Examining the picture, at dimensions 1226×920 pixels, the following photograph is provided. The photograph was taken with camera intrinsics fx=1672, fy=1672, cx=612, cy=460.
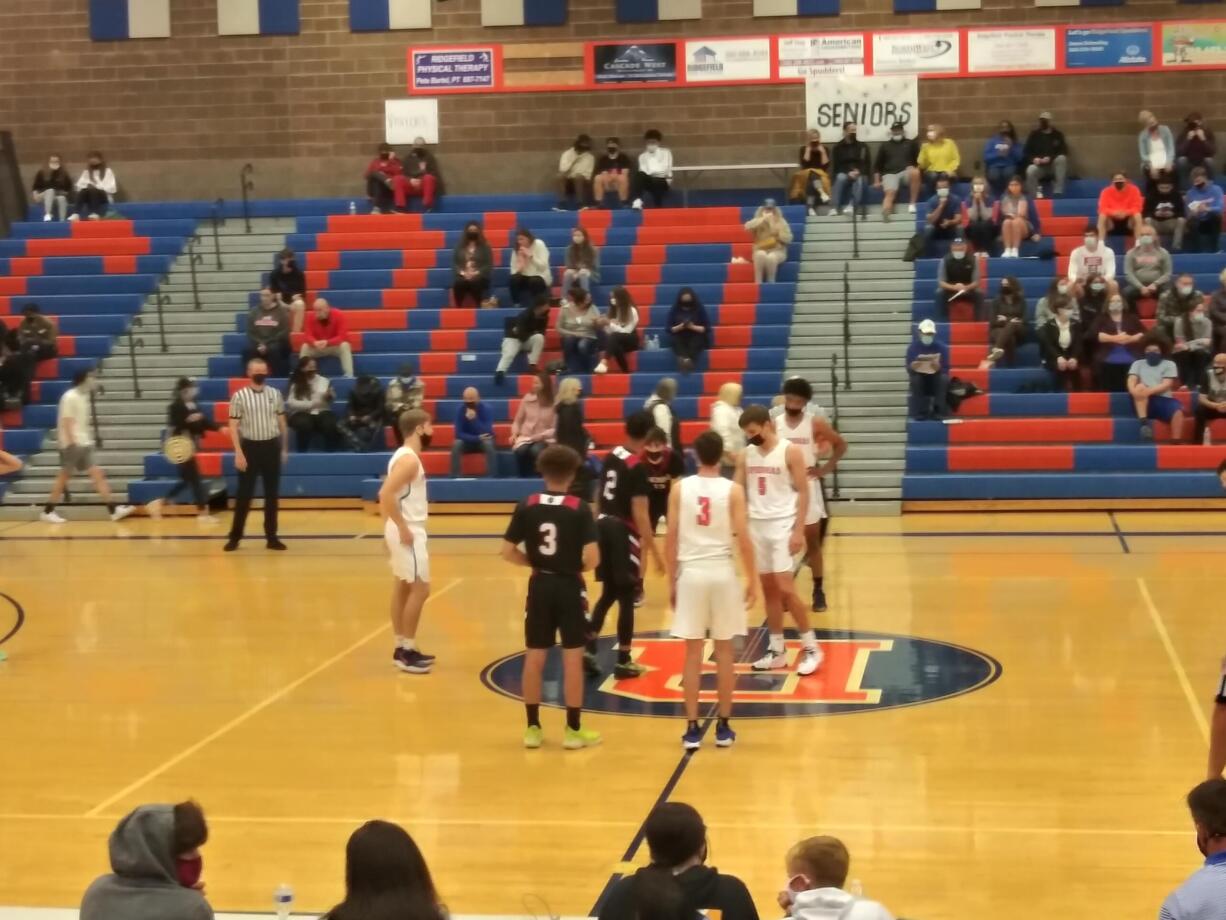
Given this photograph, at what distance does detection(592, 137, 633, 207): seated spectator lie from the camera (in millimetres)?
25750

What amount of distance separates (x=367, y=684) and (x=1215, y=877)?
751cm

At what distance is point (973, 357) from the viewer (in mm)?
21688

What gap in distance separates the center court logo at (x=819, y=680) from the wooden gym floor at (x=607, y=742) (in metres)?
0.04

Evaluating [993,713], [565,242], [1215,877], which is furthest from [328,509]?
[1215,877]

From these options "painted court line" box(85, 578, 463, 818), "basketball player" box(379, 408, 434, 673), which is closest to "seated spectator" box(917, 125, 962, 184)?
"painted court line" box(85, 578, 463, 818)

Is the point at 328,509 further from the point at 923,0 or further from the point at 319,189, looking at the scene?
the point at 923,0

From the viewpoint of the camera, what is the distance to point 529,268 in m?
23.3

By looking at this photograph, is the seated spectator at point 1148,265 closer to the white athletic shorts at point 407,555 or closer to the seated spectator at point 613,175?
the seated spectator at point 613,175

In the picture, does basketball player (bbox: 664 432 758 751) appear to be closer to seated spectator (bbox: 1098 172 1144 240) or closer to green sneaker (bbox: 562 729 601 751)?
green sneaker (bbox: 562 729 601 751)

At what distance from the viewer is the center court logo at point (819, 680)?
10438 mm

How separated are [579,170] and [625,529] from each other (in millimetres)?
15729

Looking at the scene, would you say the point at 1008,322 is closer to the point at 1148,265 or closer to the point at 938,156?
the point at 1148,265

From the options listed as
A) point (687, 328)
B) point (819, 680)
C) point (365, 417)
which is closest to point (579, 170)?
point (687, 328)

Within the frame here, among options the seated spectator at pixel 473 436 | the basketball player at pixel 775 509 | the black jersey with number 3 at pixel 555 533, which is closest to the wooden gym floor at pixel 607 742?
the basketball player at pixel 775 509
